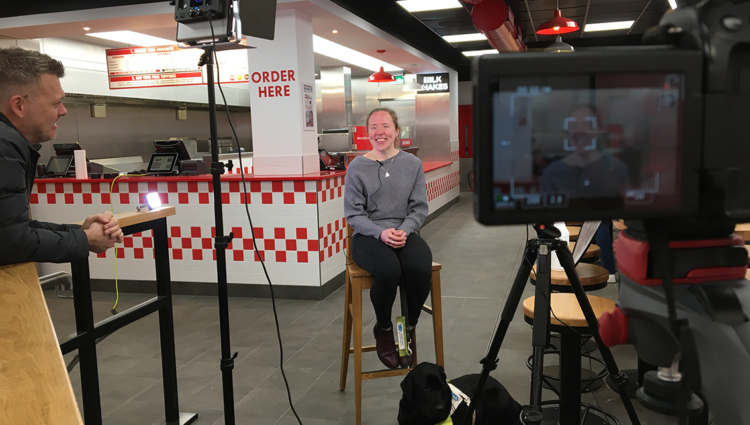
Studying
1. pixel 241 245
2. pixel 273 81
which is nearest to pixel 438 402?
pixel 241 245

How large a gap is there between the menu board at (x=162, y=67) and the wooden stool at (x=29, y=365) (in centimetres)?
524

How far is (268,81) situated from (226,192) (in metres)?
1.00

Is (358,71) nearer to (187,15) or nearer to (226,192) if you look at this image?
(226,192)

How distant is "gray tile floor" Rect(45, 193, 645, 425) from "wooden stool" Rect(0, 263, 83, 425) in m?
1.13

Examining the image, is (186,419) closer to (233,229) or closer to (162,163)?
(233,229)

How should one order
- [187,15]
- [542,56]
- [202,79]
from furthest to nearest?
[202,79]
[187,15]
[542,56]

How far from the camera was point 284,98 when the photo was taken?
447 cm

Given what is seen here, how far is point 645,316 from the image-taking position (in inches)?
24.6

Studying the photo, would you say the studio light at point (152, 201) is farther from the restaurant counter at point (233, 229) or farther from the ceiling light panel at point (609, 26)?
the ceiling light panel at point (609, 26)

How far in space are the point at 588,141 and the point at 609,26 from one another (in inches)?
338

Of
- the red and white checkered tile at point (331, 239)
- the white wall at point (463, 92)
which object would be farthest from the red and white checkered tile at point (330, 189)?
the white wall at point (463, 92)

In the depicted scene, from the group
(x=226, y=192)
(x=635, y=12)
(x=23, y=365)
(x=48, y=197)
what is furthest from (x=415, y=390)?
(x=635, y=12)

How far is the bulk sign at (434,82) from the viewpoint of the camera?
10258mm

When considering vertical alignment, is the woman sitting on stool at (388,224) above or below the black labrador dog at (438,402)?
above
